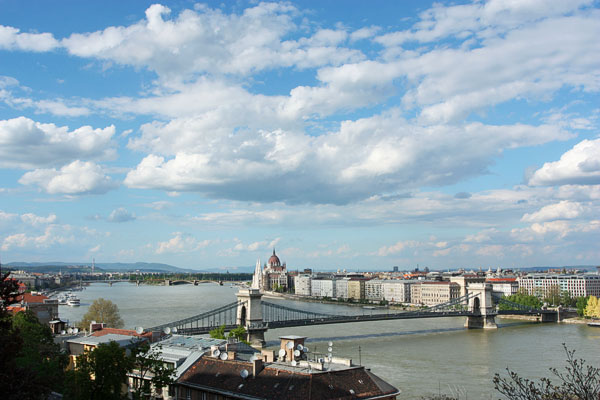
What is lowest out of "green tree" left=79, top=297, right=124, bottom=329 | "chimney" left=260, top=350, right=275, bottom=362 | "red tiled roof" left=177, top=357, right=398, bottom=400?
"green tree" left=79, top=297, right=124, bottom=329

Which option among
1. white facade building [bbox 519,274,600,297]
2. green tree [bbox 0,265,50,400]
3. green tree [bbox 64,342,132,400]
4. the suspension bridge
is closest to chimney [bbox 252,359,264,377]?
green tree [bbox 64,342,132,400]

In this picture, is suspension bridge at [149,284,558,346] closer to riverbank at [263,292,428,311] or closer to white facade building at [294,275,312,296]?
riverbank at [263,292,428,311]

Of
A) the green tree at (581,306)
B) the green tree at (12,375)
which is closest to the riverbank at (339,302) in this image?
the green tree at (581,306)

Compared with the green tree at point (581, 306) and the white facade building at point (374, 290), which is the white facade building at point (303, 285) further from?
the green tree at point (581, 306)

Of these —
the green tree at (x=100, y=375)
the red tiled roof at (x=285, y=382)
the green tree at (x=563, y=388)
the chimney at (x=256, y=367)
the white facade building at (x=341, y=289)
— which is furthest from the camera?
the white facade building at (x=341, y=289)

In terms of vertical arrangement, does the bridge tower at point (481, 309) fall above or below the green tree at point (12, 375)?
below

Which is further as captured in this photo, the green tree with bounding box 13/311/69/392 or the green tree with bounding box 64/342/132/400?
the green tree with bounding box 13/311/69/392

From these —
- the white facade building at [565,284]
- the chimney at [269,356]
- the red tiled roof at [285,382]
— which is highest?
the chimney at [269,356]
